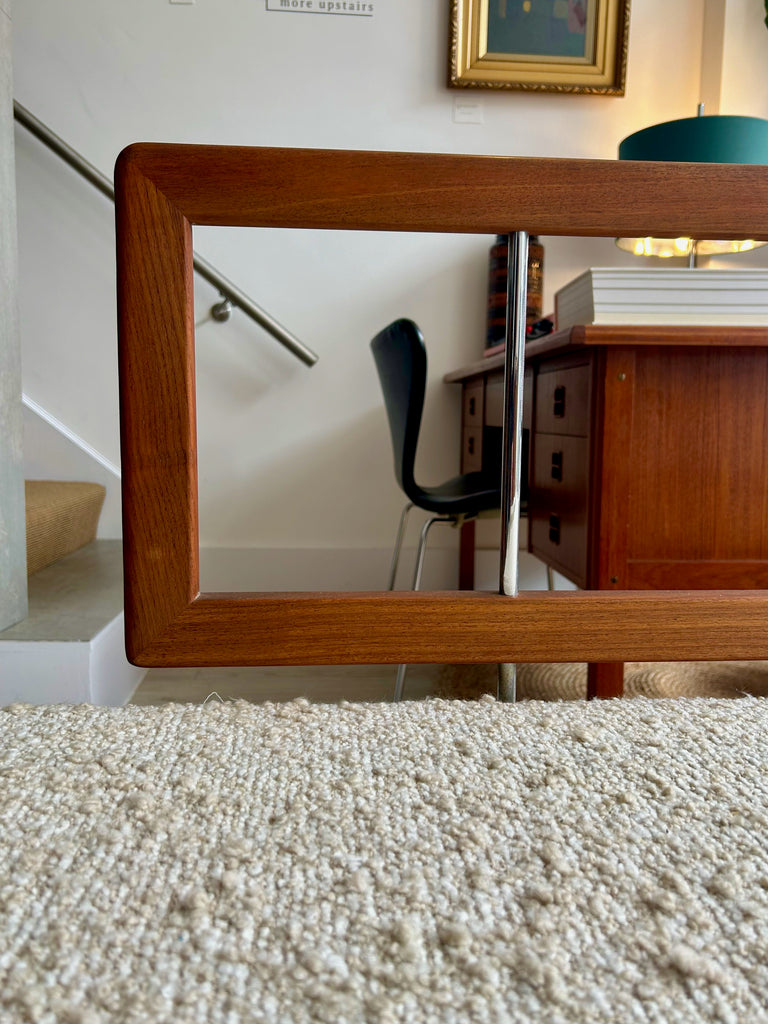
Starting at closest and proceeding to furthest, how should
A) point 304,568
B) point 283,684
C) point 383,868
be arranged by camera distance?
1. point 383,868
2. point 283,684
3. point 304,568

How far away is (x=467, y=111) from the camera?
84.8 inches

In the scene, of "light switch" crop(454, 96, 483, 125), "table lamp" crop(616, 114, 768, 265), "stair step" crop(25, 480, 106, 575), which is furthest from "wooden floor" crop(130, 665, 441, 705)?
"light switch" crop(454, 96, 483, 125)

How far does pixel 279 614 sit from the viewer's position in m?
0.50

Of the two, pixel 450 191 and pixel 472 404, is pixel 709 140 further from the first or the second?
pixel 450 191

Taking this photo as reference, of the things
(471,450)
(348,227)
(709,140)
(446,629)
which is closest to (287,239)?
(471,450)

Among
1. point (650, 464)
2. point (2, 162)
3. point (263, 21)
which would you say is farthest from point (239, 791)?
point (263, 21)

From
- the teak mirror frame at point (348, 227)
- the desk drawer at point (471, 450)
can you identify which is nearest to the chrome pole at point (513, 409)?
the teak mirror frame at point (348, 227)

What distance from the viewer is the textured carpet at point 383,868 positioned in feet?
0.86

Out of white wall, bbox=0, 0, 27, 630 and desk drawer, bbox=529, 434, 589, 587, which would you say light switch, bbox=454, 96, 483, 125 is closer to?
desk drawer, bbox=529, 434, 589, 587

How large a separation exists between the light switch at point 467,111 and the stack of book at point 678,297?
1.19 metres

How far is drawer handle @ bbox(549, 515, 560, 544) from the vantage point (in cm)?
144

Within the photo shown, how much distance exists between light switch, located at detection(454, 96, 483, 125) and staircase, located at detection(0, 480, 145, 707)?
4.48 ft

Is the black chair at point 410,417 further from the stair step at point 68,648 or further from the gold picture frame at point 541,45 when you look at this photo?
the gold picture frame at point 541,45

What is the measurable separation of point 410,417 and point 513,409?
40.3 inches
